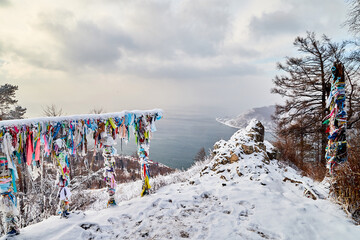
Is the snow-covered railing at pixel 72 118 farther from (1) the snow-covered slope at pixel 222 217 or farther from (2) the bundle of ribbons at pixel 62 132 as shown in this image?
(1) the snow-covered slope at pixel 222 217

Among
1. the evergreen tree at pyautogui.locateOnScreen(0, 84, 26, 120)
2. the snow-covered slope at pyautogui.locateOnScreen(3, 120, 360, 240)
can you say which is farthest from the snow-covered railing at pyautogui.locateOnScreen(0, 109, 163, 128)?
the evergreen tree at pyautogui.locateOnScreen(0, 84, 26, 120)

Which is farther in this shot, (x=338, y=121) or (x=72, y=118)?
(x=338, y=121)

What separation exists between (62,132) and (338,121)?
238 inches

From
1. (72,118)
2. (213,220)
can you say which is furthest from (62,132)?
(213,220)

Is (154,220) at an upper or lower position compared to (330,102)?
lower

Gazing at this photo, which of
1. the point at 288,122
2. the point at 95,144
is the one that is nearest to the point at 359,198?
the point at 95,144

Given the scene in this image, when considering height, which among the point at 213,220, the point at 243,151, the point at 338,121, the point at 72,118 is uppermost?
the point at 72,118

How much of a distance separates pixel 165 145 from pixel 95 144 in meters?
70.9

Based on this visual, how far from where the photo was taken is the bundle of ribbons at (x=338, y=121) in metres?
3.66

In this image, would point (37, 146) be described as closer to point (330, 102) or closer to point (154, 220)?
point (154, 220)

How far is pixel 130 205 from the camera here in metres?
3.95

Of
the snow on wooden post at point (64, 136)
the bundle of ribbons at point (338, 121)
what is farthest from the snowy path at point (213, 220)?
the bundle of ribbons at point (338, 121)

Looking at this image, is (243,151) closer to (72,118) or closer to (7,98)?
(72,118)

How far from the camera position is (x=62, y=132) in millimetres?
3227
